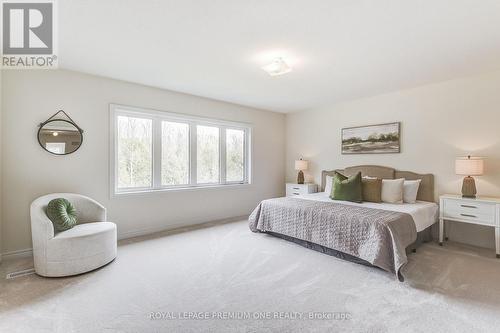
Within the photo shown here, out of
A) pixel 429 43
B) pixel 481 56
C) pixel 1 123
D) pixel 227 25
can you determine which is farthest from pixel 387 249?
pixel 1 123

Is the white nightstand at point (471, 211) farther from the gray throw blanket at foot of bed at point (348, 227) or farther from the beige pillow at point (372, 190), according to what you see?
the gray throw blanket at foot of bed at point (348, 227)

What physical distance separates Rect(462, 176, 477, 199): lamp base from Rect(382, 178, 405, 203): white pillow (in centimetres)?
74

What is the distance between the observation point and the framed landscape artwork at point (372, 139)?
4320mm

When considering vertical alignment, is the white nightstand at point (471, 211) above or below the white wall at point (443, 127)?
below

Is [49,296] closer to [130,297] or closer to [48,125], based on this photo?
[130,297]

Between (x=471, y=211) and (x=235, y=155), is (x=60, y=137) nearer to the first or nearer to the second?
(x=235, y=155)

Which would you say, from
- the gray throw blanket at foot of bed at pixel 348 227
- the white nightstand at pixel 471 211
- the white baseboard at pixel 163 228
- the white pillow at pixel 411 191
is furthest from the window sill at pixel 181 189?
the white nightstand at pixel 471 211

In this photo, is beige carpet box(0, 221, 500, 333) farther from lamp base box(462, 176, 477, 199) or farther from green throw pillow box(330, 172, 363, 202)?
green throw pillow box(330, 172, 363, 202)

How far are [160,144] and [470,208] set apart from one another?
4.62 m

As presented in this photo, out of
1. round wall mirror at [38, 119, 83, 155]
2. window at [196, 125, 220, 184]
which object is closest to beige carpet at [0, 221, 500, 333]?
round wall mirror at [38, 119, 83, 155]

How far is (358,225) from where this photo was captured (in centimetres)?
286

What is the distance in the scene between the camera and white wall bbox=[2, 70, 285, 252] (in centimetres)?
296

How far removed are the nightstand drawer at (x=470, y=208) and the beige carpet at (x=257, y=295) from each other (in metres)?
0.54

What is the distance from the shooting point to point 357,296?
7.21 ft
